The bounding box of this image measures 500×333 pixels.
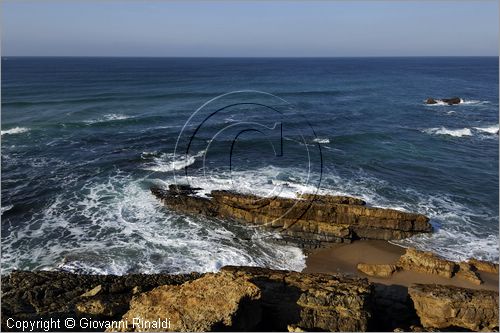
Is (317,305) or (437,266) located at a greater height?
(317,305)

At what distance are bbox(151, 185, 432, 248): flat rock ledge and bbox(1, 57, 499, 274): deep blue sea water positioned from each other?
0.83 m

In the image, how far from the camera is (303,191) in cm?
2670

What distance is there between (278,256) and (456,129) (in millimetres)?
36044

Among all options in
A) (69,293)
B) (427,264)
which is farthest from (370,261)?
(69,293)

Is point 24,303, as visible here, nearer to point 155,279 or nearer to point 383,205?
point 155,279

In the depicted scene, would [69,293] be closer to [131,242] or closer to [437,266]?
[131,242]

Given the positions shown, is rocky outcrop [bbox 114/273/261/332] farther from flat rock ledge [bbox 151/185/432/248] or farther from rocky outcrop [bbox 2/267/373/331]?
flat rock ledge [bbox 151/185/432/248]

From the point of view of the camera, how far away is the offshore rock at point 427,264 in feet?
61.3

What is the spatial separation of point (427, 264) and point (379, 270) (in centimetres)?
246

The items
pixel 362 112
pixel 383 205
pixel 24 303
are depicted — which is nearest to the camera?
pixel 24 303

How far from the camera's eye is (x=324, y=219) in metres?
22.4

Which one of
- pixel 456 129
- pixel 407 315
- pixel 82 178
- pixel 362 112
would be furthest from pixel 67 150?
pixel 456 129

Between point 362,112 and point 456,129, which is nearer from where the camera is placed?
point 456,129

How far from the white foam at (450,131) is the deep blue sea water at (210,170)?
37 centimetres
